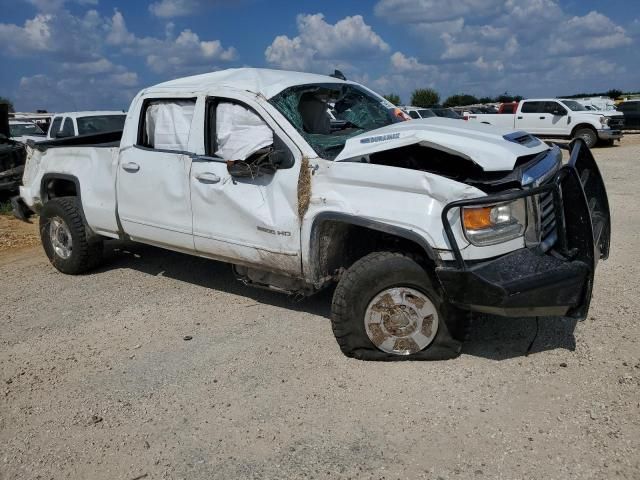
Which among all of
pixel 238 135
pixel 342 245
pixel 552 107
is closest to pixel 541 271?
pixel 342 245

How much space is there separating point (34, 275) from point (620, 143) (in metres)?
22.1

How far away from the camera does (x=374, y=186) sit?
12.2ft

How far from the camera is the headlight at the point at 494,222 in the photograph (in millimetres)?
3436

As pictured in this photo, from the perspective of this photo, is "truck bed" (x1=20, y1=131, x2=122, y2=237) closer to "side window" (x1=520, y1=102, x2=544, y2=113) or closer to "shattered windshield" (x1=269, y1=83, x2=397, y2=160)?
"shattered windshield" (x1=269, y1=83, x2=397, y2=160)

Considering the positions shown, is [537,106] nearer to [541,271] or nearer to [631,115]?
[631,115]

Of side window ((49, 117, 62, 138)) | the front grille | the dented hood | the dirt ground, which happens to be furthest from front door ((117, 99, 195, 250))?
side window ((49, 117, 62, 138))

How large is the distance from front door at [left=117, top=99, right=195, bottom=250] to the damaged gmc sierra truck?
0.02 m

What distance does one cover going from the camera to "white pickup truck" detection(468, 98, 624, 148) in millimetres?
19500

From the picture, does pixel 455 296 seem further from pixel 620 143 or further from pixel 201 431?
pixel 620 143

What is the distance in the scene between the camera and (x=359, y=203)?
3758mm

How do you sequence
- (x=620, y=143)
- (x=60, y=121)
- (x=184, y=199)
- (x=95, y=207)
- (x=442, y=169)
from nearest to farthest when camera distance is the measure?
(x=442, y=169)
(x=184, y=199)
(x=95, y=207)
(x=60, y=121)
(x=620, y=143)

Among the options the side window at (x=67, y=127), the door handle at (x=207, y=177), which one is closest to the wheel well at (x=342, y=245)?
the door handle at (x=207, y=177)

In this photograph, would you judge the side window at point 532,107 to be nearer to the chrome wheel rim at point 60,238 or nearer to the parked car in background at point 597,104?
the parked car in background at point 597,104

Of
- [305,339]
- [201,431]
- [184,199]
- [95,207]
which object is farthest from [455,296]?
[95,207]
